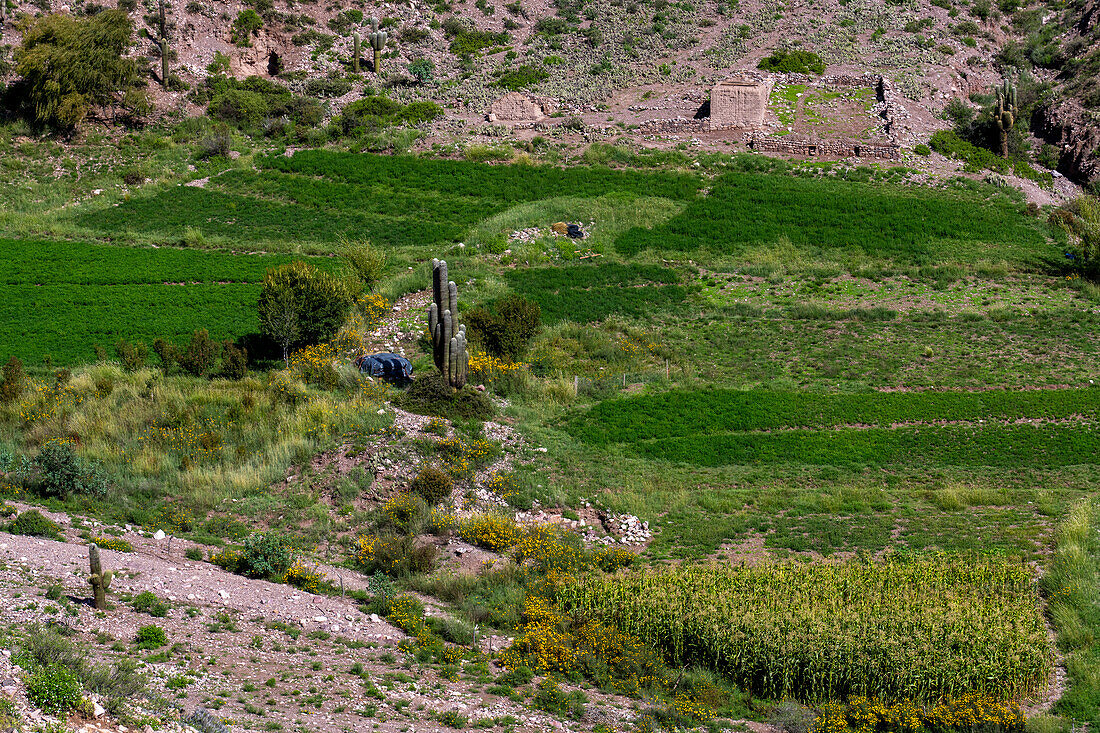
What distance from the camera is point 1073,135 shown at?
62.9 meters

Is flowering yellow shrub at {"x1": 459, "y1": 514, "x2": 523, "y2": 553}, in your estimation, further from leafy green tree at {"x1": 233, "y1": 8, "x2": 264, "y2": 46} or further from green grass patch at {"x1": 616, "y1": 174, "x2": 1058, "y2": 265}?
leafy green tree at {"x1": 233, "y1": 8, "x2": 264, "y2": 46}

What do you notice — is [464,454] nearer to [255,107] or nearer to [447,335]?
[447,335]

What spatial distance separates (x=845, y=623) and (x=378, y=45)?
178 feet

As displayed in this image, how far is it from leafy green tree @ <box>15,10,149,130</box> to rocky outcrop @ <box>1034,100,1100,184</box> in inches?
2034

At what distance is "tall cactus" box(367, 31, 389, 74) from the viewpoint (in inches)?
2719

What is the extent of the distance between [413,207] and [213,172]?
1168 cm

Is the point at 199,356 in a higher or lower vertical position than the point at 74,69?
lower

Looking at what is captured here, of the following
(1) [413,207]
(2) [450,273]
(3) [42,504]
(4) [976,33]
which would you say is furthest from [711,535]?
(4) [976,33]

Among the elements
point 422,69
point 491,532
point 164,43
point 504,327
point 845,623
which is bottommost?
point 845,623

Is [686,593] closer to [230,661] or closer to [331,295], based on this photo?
[230,661]

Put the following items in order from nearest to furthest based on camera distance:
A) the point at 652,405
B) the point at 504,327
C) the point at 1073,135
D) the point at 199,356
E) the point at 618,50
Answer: the point at 652,405, the point at 199,356, the point at 504,327, the point at 1073,135, the point at 618,50

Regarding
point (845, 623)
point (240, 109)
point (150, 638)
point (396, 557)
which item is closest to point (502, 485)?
point (396, 557)

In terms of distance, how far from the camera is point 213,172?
59438mm

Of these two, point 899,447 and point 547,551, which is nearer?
point 547,551
